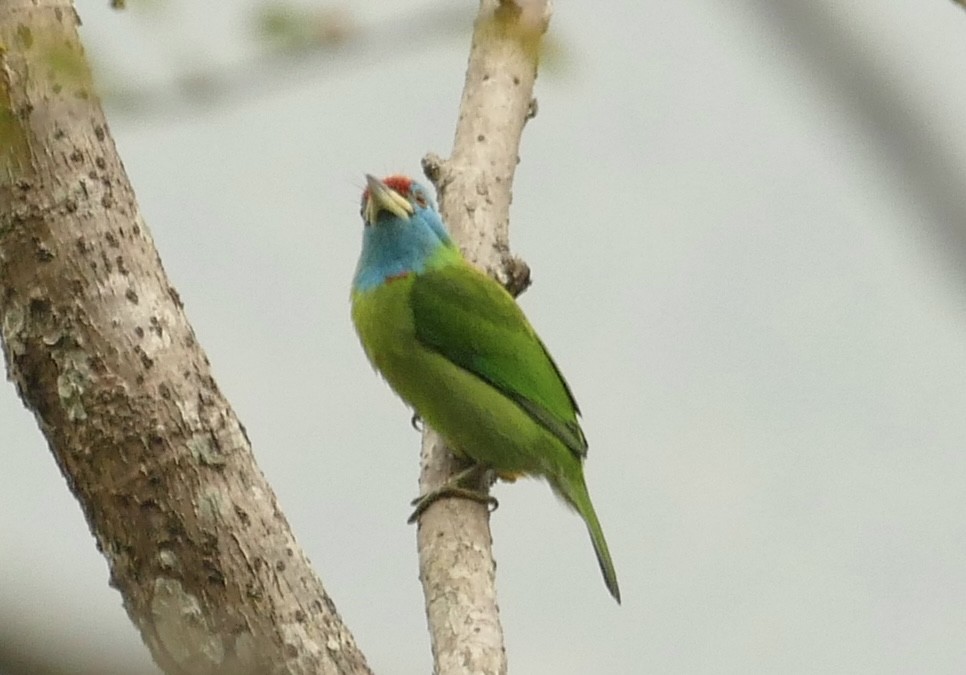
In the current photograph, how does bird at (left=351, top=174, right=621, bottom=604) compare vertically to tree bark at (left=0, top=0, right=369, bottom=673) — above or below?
above

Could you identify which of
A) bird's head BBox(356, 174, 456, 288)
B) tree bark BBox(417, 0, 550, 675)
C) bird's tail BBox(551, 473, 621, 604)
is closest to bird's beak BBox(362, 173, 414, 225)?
bird's head BBox(356, 174, 456, 288)

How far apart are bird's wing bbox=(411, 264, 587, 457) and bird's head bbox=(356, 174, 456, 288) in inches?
3.9

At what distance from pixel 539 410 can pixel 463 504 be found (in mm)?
628

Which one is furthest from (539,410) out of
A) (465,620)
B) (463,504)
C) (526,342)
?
(465,620)

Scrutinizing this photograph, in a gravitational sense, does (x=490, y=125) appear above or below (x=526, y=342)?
above

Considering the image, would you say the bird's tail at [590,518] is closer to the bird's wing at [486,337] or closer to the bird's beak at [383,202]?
the bird's wing at [486,337]

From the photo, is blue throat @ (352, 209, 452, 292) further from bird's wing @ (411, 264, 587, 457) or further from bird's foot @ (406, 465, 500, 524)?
bird's foot @ (406, 465, 500, 524)

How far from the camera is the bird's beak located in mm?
4117

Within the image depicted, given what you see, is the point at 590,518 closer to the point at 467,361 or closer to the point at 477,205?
the point at 467,361

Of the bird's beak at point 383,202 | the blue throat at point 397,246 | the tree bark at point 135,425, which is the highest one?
the bird's beak at point 383,202

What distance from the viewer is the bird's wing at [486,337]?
3.86m

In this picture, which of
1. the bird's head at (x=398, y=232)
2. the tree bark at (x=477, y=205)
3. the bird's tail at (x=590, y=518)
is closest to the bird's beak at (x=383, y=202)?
the bird's head at (x=398, y=232)

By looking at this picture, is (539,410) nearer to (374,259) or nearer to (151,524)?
(374,259)

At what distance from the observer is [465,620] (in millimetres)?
2775
